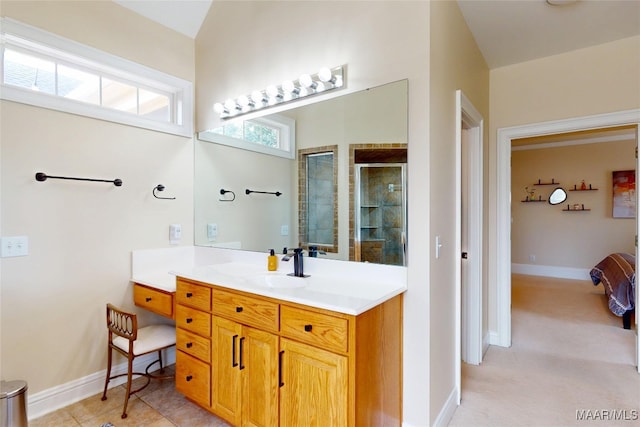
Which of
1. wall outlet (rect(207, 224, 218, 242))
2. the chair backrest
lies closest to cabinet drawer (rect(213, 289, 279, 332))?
A: the chair backrest

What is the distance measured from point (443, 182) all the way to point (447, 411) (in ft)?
4.56

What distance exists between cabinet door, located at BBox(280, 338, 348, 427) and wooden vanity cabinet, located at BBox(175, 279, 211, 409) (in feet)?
2.03

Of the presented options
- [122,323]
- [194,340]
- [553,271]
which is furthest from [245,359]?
[553,271]

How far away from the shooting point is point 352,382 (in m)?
1.36

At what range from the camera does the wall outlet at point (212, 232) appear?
9.27 feet

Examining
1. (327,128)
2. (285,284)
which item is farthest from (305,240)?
(327,128)

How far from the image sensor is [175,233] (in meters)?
2.78

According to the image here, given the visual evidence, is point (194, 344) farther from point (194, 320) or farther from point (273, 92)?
point (273, 92)

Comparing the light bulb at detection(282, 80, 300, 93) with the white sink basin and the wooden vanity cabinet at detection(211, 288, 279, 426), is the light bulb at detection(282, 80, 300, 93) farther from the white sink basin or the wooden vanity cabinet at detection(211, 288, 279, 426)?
the wooden vanity cabinet at detection(211, 288, 279, 426)

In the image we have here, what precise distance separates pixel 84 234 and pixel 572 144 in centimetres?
759

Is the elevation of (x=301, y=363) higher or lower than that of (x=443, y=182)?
lower

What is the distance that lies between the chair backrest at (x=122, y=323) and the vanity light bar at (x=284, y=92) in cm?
163

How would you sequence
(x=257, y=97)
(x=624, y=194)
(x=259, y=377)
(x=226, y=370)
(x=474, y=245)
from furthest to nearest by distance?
(x=624, y=194) → (x=474, y=245) → (x=257, y=97) → (x=226, y=370) → (x=259, y=377)

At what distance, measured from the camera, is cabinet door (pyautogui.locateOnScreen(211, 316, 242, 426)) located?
5.89 ft
